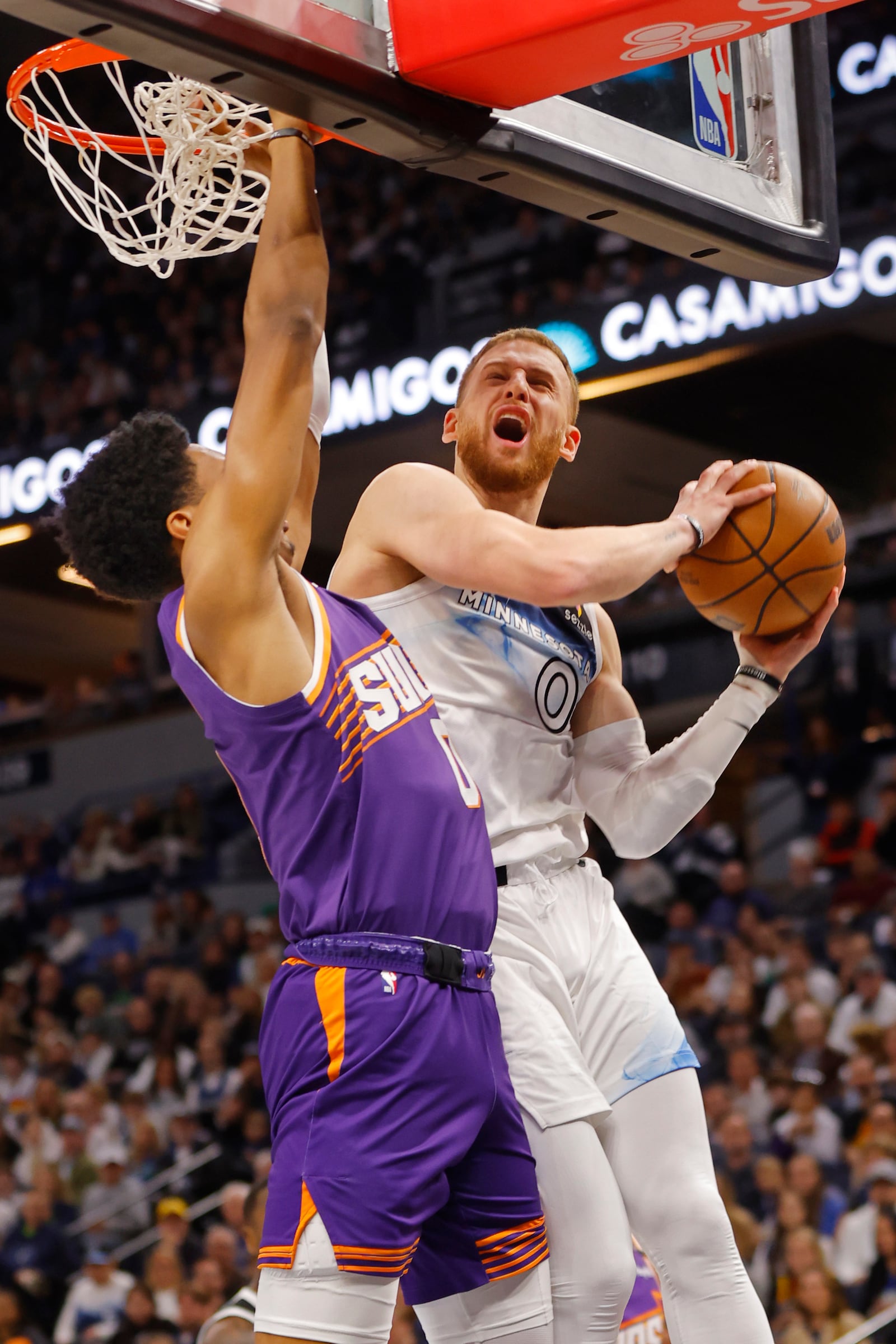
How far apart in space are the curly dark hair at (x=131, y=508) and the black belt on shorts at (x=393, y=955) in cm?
69

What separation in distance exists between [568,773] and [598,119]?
1.29 metres

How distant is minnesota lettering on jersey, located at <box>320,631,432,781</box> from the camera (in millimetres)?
2811

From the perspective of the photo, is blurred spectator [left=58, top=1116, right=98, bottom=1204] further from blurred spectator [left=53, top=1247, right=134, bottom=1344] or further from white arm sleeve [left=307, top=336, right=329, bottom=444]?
white arm sleeve [left=307, top=336, right=329, bottom=444]

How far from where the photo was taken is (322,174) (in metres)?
17.0

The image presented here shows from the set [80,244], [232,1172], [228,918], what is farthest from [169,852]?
[80,244]

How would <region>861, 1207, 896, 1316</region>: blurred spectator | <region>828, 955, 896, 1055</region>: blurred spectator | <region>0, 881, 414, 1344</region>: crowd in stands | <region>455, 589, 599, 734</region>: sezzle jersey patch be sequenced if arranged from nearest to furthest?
<region>455, 589, 599, 734</region>: sezzle jersey patch → <region>861, 1207, 896, 1316</region>: blurred spectator → <region>828, 955, 896, 1055</region>: blurred spectator → <region>0, 881, 414, 1344</region>: crowd in stands

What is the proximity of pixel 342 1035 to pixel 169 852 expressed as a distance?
44.6 ft

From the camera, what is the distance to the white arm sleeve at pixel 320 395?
10.6ft

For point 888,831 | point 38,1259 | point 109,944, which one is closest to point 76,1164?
point 38,1259

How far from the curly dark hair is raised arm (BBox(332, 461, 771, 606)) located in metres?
0.47

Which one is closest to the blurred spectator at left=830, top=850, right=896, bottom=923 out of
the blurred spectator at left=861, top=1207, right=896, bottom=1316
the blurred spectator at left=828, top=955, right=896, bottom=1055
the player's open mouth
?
the blurred spectator at left=828, top=955, right=896, bottom=1055

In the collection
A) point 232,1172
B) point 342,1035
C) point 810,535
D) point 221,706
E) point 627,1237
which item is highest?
point 810,535

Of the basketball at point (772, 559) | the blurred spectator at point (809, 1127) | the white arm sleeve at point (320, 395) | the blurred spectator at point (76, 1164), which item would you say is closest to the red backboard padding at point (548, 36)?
the white arm sleeve at point (320, 395)

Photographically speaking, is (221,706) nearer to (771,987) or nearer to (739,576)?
(739,576)
